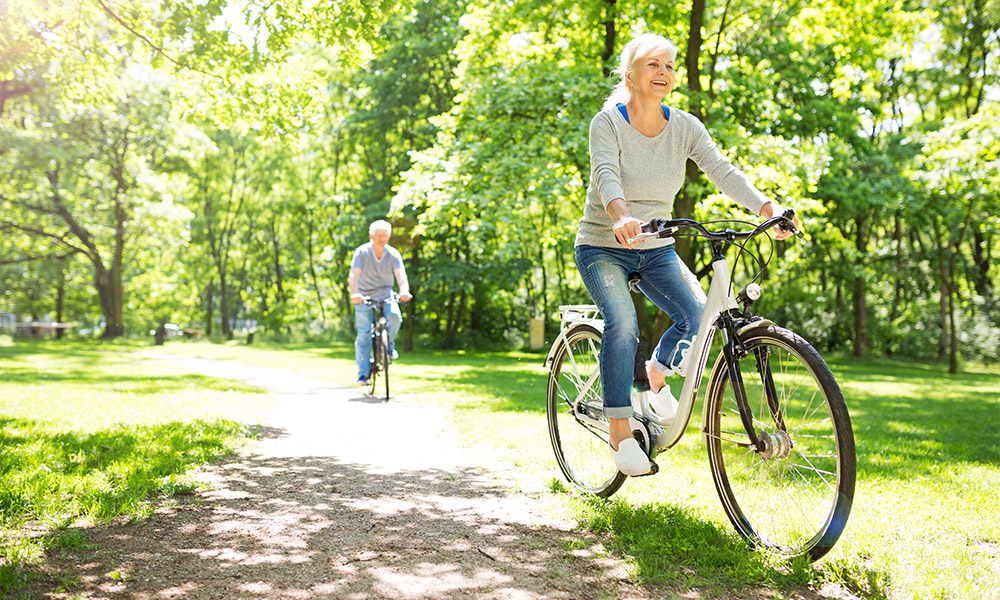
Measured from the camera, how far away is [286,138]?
37.0 ft

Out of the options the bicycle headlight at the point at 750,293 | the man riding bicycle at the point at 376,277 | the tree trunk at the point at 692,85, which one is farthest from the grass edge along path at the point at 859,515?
the tree trunk at the point at 692,85

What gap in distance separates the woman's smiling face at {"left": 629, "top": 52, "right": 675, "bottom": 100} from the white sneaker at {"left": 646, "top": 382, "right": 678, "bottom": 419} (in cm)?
149

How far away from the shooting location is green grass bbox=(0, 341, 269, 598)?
3.43 metres

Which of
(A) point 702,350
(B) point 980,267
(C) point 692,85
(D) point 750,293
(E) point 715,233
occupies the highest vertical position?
(C) point 692,85

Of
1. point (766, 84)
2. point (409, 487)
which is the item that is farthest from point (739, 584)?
point (766, 84)

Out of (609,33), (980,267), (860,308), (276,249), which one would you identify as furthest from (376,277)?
(276,249)

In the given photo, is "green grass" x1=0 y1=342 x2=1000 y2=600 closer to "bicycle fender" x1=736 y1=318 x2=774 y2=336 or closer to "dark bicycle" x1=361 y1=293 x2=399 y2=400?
"dark bicycle" x1=361 y1=293 x2=399 y2=400

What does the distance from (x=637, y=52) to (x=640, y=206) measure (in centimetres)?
76

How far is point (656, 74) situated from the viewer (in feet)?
11.6

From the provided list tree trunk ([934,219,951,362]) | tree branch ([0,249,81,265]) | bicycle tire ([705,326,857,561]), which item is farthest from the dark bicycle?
tree branch ([0,249,81,265])

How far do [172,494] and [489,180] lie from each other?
10757 millimetres

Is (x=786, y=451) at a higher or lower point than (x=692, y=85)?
lower

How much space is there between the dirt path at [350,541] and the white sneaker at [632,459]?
0.39 m

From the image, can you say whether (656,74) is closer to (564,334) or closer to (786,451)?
(564,334)
